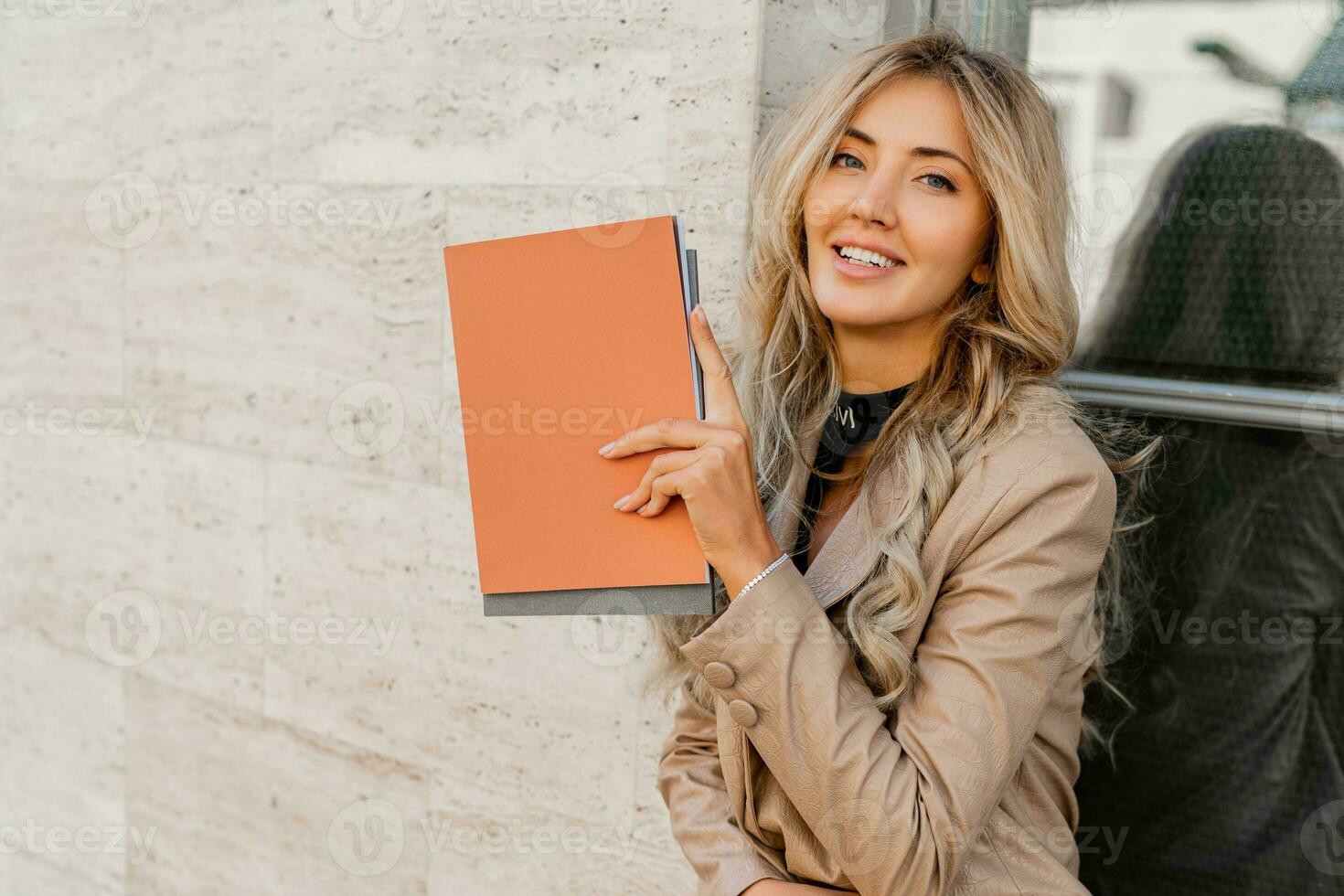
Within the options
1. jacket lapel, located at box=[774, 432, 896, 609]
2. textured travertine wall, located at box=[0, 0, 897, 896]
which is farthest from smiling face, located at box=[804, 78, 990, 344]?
textured travertine wall, located at box=[0, 0, 897, 896]

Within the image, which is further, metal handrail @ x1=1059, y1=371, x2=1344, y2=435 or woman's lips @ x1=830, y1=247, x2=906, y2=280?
metal handrail @ x1=1059, y1=371, x2=1344, y2=435

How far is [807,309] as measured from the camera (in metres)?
1.93

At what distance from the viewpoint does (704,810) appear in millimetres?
1867

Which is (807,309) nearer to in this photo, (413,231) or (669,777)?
(669,777)

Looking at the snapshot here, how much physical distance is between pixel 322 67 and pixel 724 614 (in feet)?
6.81

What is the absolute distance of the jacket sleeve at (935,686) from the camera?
1421 millimetres

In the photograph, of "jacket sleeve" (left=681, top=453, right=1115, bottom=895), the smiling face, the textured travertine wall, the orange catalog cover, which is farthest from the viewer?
the textured travertine wall

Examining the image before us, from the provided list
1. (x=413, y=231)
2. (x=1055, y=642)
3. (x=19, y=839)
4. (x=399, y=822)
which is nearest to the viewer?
(x=1055, y=642)

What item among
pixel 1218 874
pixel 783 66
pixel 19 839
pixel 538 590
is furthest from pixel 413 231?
pixel 19 839

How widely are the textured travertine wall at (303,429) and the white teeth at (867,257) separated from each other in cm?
62

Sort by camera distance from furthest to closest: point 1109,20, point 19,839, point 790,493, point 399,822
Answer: point 19,839 < point 399,822 < point 1109,20 < point 790,493

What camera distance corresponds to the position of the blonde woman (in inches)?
57.2

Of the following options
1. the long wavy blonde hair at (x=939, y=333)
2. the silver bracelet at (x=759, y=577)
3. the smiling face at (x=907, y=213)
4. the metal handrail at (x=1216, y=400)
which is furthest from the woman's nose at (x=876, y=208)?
the metal handrail at (x=1216, y=400)

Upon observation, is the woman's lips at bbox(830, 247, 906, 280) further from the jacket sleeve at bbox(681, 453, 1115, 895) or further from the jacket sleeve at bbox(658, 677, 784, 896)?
the jacket sleeve at bbox(658, 677, 784, 896)
